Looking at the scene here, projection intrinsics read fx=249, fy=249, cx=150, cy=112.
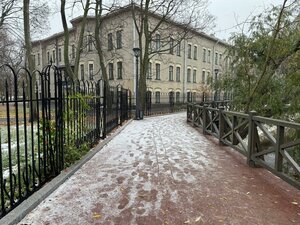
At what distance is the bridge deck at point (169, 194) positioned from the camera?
10.2 feet

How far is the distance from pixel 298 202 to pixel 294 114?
366 centimetres

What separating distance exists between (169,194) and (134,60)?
20.5 m

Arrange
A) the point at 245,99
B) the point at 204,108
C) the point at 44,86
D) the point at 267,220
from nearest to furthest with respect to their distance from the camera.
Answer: the point at 267,220 → the point at 44,86 → the point at 245,99 → the point at 204,108

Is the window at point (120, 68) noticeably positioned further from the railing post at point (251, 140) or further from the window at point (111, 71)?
the railing post at point (251, 140)

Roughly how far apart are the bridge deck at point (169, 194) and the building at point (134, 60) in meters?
14.4

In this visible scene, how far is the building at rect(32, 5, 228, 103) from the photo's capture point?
2308 centimetres

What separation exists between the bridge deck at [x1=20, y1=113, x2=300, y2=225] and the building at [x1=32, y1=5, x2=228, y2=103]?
566 inches

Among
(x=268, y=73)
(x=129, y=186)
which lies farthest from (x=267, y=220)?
(x=268, y=73)

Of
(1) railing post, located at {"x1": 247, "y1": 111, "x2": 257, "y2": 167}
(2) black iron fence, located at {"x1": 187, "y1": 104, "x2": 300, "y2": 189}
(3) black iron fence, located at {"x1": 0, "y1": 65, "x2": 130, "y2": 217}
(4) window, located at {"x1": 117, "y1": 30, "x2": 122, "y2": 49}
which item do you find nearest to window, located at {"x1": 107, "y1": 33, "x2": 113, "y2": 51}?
(4) window, located at {"x1": 117, "y1": 30, "x2": 122, "y2": 49}

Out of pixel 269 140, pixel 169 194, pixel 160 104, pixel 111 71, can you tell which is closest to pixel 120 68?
pixel 111 71

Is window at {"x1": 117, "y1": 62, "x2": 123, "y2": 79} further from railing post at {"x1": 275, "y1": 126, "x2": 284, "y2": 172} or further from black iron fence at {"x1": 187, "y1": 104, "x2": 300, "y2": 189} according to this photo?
railing post at {"x1": 275, "y1": 126, "x2": 284, "y2": 172}

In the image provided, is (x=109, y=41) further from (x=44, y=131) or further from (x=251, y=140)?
(x=44, y=131)

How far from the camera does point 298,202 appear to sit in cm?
357

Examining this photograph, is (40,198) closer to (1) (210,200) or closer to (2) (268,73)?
(1) (210,200)
